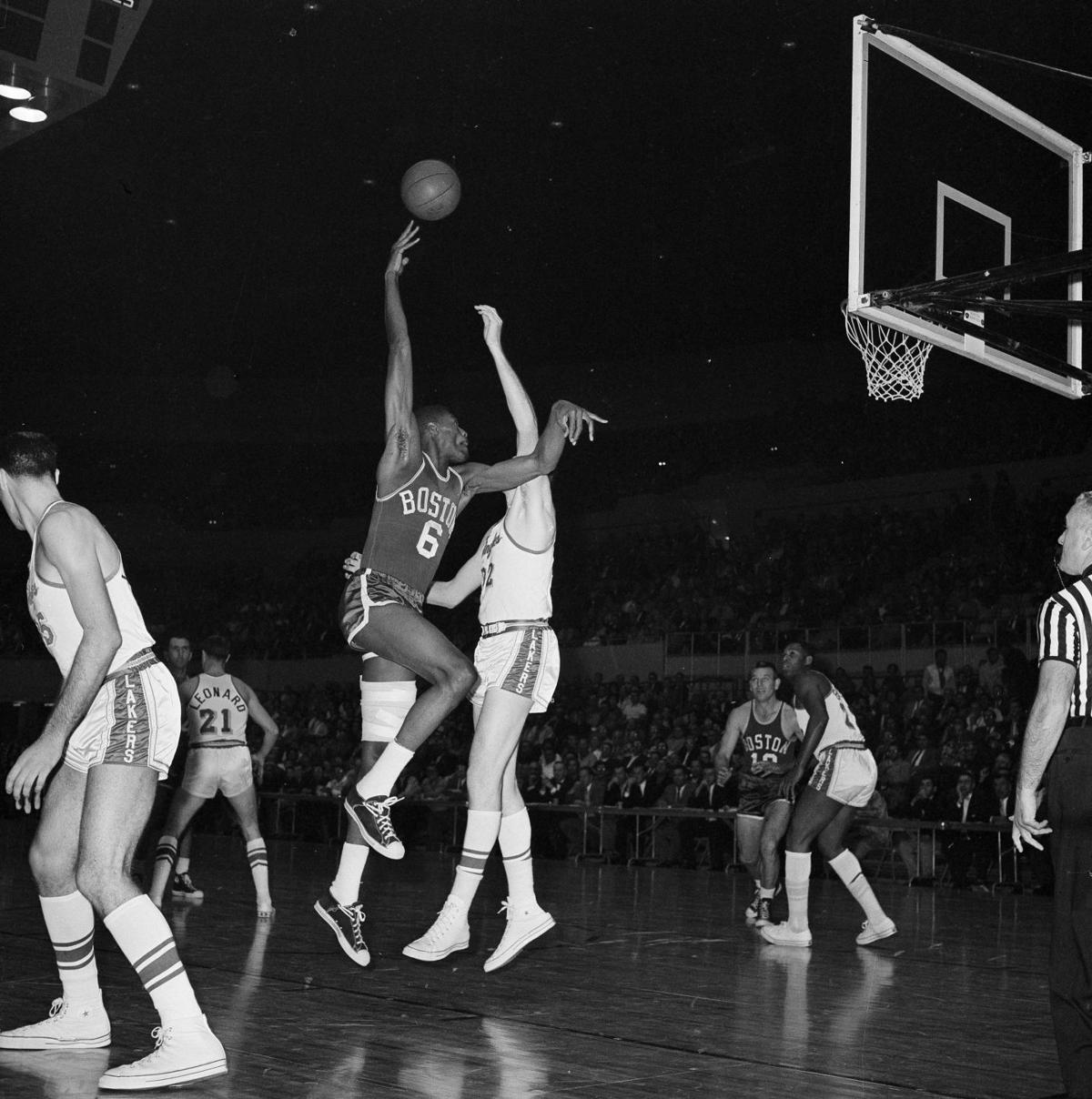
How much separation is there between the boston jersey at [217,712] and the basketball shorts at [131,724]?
4.86 meters

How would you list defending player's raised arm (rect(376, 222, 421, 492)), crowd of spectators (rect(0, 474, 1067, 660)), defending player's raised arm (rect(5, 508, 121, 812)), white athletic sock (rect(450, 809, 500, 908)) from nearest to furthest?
1. defending player's raised arm (rect(5, 508, 121, 812))
2. defending player's raised arm (rect(376, 222, 421, 492))
3. white athletic sock (rect(450, 809, 500, 908))
4. crowd of spectators (rect(0, 474, 1067, 660))

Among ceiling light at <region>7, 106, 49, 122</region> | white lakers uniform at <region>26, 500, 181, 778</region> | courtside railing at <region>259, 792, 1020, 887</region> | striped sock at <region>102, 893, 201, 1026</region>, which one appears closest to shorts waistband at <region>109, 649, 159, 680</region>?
white lakers uniform at <region>26, 500, 181, 778</region>

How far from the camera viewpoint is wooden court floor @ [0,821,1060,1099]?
4055mm

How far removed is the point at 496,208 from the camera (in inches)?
848

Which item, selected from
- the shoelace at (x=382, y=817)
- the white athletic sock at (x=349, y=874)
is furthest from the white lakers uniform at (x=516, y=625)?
the white athletic sock at (x=349, y=874)

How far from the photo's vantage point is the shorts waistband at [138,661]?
14.2 feet

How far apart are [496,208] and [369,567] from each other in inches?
651

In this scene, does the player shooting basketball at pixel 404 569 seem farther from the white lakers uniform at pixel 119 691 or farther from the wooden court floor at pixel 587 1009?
the white lakers uniform at pixel 119 691

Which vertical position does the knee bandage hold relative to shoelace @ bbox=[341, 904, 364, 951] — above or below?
above

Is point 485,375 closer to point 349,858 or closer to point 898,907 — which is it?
point 898,907

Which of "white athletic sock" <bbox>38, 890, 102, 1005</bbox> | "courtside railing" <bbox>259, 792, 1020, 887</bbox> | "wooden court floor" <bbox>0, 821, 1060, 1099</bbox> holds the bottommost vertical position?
"courtside railing" <bbox>259, 792, 1020, 887</bbox>

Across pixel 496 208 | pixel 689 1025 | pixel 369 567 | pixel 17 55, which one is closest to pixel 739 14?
pixel 496 208

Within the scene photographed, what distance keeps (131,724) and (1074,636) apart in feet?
9.80

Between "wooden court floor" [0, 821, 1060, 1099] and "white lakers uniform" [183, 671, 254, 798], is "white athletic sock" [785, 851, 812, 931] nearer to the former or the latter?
"wooden court floor" [0, 821, 1060, 1099]
